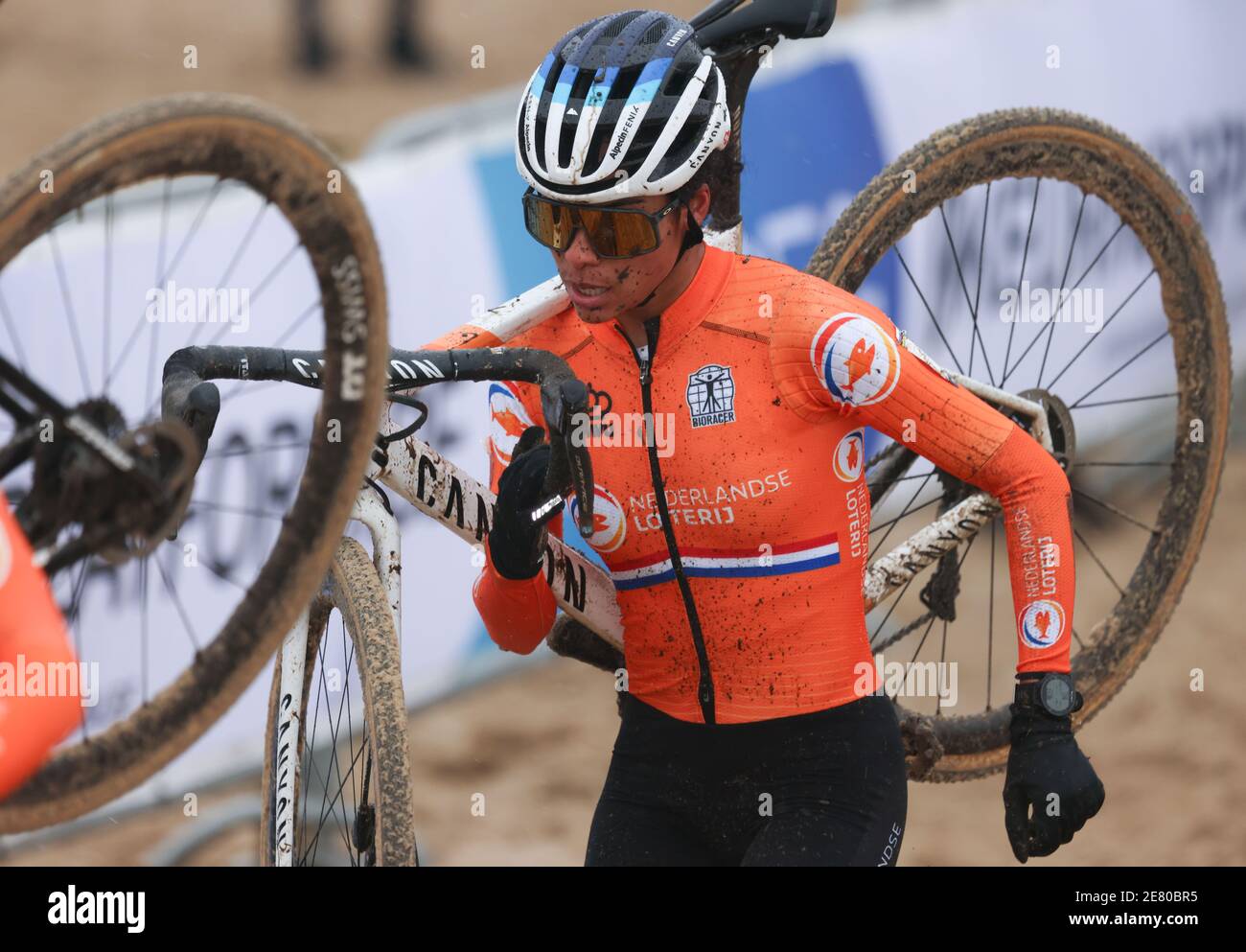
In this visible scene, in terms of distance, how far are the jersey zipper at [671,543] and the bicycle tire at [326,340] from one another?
1.00 meters

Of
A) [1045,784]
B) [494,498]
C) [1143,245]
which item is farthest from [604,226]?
[1143,245]

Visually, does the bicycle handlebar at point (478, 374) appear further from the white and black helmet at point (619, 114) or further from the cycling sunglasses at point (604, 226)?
the white and black helmet at point (619, 114)

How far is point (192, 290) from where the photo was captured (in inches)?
248

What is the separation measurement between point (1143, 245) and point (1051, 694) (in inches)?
66.8

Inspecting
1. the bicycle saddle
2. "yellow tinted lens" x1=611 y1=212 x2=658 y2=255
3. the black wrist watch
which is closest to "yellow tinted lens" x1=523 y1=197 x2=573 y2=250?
"yellow tinted lens" x1=611 y1=212 x2=658 y2=255

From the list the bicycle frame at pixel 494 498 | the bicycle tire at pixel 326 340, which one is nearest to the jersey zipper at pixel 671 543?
the bicycle frame at pixel 494 498

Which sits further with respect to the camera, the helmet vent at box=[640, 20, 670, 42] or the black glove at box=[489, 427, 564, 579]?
the helmet vent at box=[640, 20, 670, 42]

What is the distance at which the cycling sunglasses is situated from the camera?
3.73m

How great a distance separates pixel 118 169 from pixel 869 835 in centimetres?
215

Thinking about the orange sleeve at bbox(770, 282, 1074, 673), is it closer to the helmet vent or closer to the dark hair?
the dark hair

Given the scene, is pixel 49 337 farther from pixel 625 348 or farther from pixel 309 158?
pixel 309 158

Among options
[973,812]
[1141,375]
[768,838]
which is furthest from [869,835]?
[1141,375]

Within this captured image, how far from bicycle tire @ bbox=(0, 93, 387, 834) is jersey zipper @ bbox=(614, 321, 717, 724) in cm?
100

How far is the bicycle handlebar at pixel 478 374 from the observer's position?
3.33 metres
